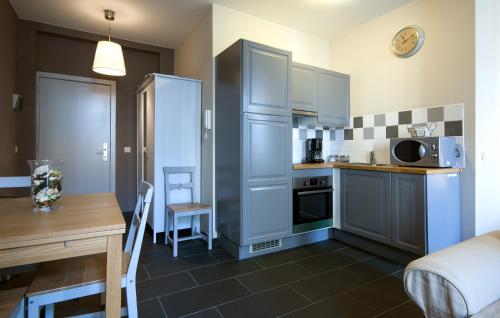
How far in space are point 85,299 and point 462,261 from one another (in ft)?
6.83

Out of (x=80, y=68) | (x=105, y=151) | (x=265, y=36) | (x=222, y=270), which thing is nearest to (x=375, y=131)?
(x=265, y=36)

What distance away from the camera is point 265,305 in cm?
178

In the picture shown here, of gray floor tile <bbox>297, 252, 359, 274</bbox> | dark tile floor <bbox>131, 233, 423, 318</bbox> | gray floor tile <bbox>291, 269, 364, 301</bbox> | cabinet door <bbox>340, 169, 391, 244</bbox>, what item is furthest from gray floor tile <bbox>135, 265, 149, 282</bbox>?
cabinet door <bbox>340, 169, 391, 244</bbox>

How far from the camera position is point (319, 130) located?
364 centimetres

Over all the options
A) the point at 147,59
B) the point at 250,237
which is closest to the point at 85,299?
the point at 250,237

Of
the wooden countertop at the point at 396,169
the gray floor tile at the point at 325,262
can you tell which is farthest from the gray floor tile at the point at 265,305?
the wooden countertop at the point at 396,169

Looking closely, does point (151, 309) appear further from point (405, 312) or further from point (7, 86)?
point (7, 86)

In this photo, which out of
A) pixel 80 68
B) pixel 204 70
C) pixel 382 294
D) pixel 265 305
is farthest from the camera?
pixel 80 68

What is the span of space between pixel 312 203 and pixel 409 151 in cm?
107

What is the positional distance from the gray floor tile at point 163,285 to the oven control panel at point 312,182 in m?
1.36

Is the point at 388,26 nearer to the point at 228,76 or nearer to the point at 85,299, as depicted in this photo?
the point at 228,76

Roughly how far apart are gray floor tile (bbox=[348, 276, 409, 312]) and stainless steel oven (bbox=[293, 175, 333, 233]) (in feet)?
3.01

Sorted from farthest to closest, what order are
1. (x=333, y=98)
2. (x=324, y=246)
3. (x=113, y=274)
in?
(x=333, y=98), (x=324, y=246), (x=113, y=274)

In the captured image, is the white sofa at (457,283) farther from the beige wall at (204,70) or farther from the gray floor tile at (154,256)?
the beige wall at (204,70)
